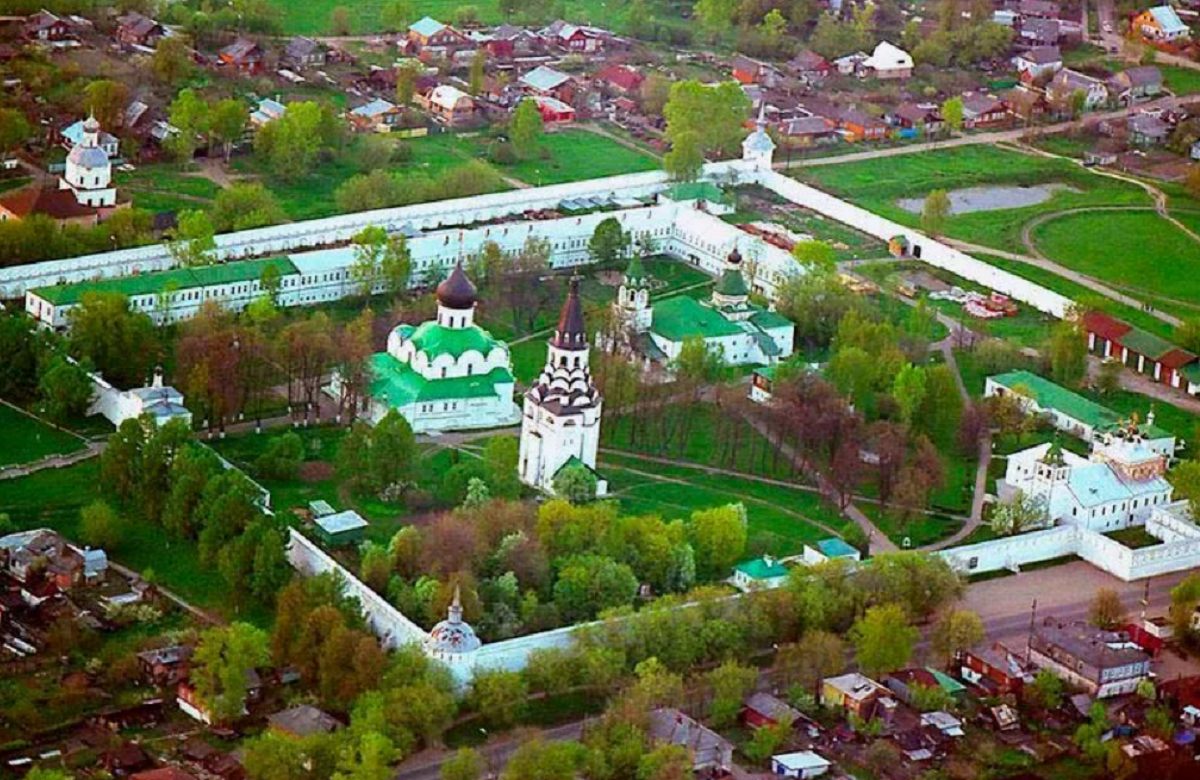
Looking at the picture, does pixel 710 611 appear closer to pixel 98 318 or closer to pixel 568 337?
pixel 568 337

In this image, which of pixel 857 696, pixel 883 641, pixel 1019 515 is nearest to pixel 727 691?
pixel 857 696

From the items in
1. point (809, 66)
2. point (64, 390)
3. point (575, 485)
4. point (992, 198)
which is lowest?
point (809, 66)

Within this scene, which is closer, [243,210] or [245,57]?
[243,210]

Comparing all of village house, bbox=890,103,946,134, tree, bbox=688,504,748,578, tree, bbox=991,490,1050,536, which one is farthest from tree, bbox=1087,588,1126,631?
village house, bbox=890,103,946,134

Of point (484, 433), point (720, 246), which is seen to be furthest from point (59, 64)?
point (484, 433)

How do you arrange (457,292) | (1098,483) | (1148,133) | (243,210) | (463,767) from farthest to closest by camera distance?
(1148,133) → (243,210) → (457,292) → (1098,483) → (463,767)

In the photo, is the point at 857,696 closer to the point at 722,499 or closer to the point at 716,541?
the point at 716,541
